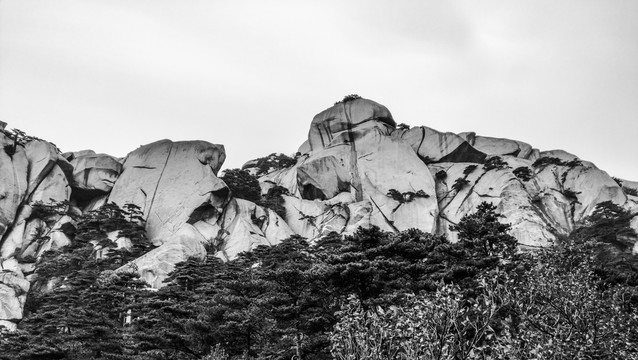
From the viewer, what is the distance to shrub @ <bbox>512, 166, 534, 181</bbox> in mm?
61391

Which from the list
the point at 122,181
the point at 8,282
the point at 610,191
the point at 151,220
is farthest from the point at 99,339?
the point at 610,191

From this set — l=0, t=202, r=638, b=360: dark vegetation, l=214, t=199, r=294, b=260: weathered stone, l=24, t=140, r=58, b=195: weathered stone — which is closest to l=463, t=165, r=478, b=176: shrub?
→ l=214, t=199, r=294, b=260: weathered stone

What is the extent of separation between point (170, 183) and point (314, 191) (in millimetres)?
18627

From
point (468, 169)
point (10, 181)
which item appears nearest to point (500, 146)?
point (468, 169)

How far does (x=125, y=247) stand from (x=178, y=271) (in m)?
20.1

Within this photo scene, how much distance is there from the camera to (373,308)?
1603cm

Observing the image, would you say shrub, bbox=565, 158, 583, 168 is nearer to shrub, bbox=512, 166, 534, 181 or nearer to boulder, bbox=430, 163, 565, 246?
shrub, bbox=512, 166, 534, 181

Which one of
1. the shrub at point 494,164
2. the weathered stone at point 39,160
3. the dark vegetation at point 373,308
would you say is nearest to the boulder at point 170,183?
the weathered stone at point 39,160

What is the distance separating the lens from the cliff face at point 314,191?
5375 centimetres

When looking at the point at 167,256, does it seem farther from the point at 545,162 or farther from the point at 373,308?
the point at 545,162

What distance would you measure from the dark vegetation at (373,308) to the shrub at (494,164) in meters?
32.1

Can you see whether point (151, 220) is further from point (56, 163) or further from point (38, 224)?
point (56, 163)

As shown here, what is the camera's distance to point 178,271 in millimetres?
32125

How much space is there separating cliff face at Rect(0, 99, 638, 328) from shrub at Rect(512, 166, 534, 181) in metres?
0.13
